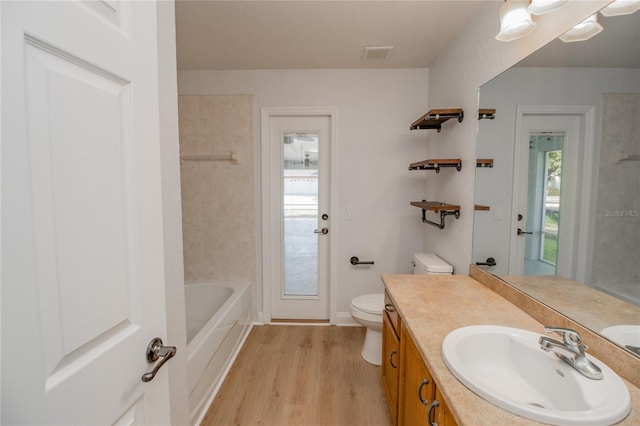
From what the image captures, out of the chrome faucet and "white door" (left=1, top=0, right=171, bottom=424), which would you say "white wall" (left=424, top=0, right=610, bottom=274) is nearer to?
the chrome faucet

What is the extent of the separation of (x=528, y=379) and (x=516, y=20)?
1.42 m

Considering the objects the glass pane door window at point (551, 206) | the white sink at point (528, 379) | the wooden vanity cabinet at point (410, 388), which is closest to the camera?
the white sink at point (528, 379)

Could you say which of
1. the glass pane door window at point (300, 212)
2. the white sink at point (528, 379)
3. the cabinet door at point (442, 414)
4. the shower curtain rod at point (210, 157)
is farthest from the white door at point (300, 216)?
the cabinet door at point (442, 414)

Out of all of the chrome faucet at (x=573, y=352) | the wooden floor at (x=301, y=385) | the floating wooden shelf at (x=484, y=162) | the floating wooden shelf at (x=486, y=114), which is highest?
the floating wooden shelf at (x=486, y=114)

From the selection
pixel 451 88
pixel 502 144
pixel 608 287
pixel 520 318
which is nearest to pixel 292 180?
pixel 451 88

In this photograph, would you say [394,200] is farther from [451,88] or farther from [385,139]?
[451,88]

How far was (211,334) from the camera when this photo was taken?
6.40ft

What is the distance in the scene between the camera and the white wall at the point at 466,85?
4.22 feet

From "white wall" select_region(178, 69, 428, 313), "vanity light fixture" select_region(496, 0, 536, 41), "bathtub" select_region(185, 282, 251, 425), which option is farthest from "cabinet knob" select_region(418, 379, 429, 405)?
"white wall" select_region(178, 69, 428, 313)

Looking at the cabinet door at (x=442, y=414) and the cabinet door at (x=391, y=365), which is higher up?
the cabinet door at (x=442, y=414)

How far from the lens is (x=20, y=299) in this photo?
1.51ft

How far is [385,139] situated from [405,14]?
1070 millimetres

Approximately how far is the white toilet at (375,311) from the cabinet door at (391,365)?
34cm

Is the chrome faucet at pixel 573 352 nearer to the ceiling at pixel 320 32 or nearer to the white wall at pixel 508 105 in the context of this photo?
the white wall at pixel 508 105
